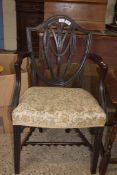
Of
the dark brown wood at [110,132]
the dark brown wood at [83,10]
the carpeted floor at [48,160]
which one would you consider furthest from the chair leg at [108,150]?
the dark brown wood at [83,10]

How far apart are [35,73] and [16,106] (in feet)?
1.23

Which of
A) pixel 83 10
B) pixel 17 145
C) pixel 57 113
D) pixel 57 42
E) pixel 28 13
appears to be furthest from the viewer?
pixel 28 13

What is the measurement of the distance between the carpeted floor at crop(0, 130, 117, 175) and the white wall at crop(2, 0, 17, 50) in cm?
231

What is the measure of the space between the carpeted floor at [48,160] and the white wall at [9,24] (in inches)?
91.1

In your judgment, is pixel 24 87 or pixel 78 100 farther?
pixel 24 87

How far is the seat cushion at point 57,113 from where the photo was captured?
1254 mm

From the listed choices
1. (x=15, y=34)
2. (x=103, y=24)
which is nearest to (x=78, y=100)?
(x=103, y=24)

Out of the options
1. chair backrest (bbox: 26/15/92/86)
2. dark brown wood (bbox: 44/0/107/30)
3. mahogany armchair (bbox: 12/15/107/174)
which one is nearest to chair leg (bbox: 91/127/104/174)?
mahogany armchair (bbox: 12/15/107/174)

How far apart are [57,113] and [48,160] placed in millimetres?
513

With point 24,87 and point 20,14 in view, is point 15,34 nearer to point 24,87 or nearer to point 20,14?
point 20,14

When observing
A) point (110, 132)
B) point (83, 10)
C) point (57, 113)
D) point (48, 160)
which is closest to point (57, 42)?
point (83, 10)

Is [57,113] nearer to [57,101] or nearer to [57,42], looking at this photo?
[57,101]

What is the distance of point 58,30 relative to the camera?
1569mm

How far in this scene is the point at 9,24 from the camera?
3748mm
